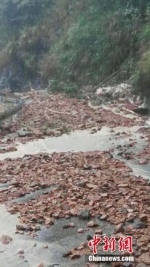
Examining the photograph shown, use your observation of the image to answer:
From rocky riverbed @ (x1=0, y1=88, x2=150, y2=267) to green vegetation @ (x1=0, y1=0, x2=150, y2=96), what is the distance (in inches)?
180

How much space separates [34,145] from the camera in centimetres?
1156

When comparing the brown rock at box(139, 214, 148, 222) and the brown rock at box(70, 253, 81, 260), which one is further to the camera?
the brown rock at box(139, 214, 148, 222)

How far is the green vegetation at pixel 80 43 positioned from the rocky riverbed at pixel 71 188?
4.57m

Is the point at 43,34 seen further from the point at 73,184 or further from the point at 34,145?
the point at 73,184

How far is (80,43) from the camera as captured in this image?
2173cm

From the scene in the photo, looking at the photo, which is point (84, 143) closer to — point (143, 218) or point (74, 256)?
point (143, 218)

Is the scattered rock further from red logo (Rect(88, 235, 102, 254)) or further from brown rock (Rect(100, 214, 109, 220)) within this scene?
red logo (Rect(88, 235, 102, 254))

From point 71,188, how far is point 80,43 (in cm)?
1555

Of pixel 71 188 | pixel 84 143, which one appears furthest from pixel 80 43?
pixel 71 188

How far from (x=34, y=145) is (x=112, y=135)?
2.27 metres

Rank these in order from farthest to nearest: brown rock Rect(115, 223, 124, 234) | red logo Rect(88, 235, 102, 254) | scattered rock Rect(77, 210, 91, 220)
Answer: scattered rock Rect(77, 210, 91, 220)
brown rock Rect(115, 223, 124, 234)
red logo Rect(88, 235, 102, 254)

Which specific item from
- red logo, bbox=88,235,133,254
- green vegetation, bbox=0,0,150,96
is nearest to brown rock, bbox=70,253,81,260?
red logo, bbox=88,235,133,254

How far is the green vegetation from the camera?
1922 centimetres

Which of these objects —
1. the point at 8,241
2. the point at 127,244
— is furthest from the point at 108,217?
the point at 8,241
